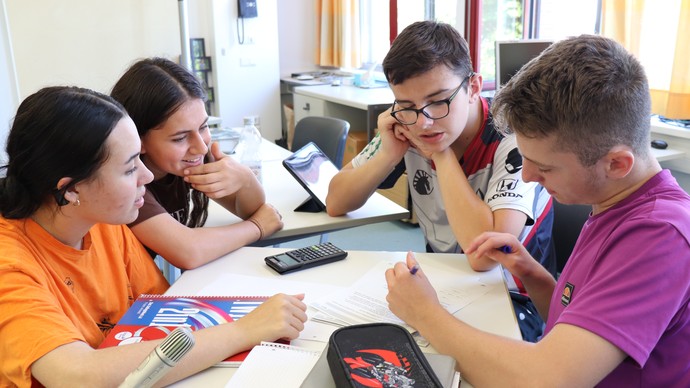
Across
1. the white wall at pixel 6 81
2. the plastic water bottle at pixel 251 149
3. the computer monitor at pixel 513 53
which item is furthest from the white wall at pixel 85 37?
the computer monitor at pixel 513 53

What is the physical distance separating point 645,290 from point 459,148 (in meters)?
0.84

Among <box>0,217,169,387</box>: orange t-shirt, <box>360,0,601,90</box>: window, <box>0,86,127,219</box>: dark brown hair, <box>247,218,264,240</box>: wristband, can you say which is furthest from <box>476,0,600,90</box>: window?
<box>0,86,127,219</box>: dark brown hair

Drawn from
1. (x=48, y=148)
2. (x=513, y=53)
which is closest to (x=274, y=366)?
(x=48, y=148)

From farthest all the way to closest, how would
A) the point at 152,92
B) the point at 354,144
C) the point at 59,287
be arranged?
the point at 354,144 → the point at 152,92 → the point at 59,287

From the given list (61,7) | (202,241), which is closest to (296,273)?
(202,241)

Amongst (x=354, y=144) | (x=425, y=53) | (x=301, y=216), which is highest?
(x=425, y=53)

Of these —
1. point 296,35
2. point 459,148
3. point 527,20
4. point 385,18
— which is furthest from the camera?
point 296,35

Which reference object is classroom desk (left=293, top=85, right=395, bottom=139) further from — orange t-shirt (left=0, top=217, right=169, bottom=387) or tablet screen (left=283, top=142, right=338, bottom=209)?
orange t-shirt (left=0, top=217, right=169, bottom=387)

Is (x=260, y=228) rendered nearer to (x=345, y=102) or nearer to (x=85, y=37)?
(x=345, y=102)

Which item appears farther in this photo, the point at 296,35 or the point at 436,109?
the point at 296,35

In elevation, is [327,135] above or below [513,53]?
below

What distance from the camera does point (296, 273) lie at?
1417 mm

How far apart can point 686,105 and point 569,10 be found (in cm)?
119

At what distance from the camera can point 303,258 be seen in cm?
146
